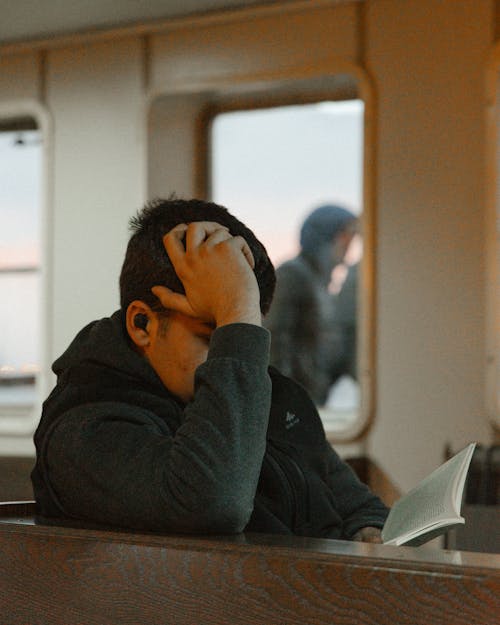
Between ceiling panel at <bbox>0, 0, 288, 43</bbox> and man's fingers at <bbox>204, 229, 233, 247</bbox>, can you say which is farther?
ceiling panel at <bbox>0, 0, 288, 43</bbox>

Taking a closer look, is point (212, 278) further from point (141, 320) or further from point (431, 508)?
point (431, 508)

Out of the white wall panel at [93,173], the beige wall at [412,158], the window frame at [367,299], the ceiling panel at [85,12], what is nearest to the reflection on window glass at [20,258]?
the white wall panel at [93,173]

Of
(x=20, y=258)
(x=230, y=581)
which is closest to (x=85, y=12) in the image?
(x=20, y=258)

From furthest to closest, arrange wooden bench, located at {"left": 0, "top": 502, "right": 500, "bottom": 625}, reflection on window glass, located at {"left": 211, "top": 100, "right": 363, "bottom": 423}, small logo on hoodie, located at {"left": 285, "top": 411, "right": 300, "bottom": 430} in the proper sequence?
reflection on window glass, located at {"left": 211, "top": 100, "right": 363, "bottom": 423}
small logo on hoodie, located at {"left": 285, "top": 411, "right": 300, "bottom": 430}
wooden bench, located at {"left": 0, "top": 502, "right": 500, "bottom": 625}

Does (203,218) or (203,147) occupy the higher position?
(203,147)

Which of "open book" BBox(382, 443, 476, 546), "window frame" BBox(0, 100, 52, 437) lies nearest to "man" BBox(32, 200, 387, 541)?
"open book" BBox(382, 443, 476, 546)

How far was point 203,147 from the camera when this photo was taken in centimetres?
502

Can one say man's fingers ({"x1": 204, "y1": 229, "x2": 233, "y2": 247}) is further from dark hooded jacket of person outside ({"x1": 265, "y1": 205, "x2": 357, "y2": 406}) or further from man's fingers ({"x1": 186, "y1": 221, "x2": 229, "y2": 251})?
dark hooded jacket of person outside ({"x1": 265, "y1": 205, "x2": 357, "y2": 406})

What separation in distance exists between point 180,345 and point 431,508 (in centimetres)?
43

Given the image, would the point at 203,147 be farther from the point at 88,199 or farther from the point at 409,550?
the point at 409,550

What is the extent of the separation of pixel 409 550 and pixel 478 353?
3039mm

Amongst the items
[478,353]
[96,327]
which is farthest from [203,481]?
[478,353]

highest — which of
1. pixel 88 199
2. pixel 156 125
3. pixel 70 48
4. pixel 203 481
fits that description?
pixel 70 48

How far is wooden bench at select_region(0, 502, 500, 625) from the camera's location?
1.12 meters
